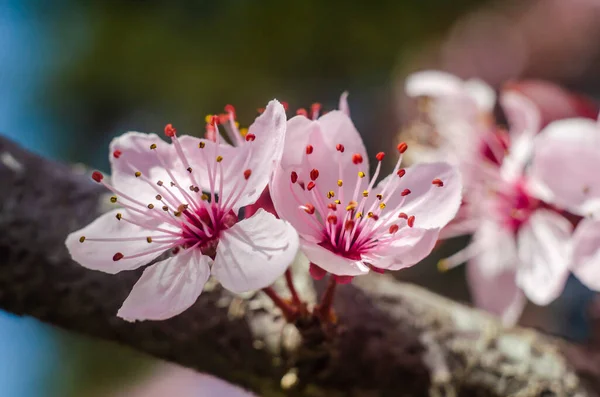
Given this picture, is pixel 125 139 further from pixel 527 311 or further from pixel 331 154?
pixel 527 311

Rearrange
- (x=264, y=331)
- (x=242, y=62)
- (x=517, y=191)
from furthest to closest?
(x=242, y=62), (x=517, y=191), (x=264, y=331)

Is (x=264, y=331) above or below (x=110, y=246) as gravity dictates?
below

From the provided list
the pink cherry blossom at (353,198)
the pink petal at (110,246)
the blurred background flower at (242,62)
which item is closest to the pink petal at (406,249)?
the pink cherry blossom at (353,198)

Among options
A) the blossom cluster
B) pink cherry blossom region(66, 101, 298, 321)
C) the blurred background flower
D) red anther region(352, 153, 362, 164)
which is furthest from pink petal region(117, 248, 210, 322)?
the blurred background flower

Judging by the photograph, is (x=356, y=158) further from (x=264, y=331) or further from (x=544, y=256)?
(x=544, y=256)

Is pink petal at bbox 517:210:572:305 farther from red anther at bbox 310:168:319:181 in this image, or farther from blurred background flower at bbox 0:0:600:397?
blurred background flower at bbox 0:0:600:397

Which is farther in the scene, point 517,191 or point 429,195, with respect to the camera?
point 517,191

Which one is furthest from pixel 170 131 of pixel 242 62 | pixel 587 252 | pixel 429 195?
pixel 242 62
